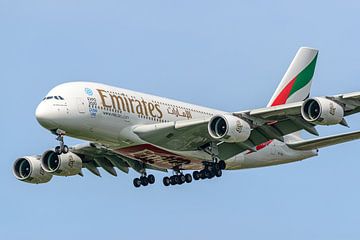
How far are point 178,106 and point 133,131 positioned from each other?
428cm

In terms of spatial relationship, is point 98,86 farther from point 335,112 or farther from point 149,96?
point 335,112

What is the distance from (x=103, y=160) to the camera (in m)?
76.2

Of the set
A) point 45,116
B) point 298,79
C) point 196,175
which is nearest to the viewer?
point 45,116

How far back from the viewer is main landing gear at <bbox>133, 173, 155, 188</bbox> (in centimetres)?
7394

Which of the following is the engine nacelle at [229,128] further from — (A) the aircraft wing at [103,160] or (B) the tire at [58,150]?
(B) the tire at [58,150]

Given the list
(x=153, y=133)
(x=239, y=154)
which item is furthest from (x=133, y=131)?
(x=239, y=154)

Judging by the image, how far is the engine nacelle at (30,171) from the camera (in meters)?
75.8

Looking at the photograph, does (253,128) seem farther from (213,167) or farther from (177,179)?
(177,179)

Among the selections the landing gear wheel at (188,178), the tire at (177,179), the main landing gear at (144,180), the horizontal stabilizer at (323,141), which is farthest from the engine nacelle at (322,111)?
the main landing gear at (144,180)

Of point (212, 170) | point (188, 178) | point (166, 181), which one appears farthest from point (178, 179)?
point (212, 170)

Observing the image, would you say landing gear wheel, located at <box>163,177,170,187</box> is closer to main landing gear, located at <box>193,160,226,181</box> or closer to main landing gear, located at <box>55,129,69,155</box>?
main landing gear, located at <box>193,160,226,181</box>

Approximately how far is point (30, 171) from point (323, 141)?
17557 mm

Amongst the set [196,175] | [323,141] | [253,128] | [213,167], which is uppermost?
[323,141]

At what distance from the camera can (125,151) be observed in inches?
2776
